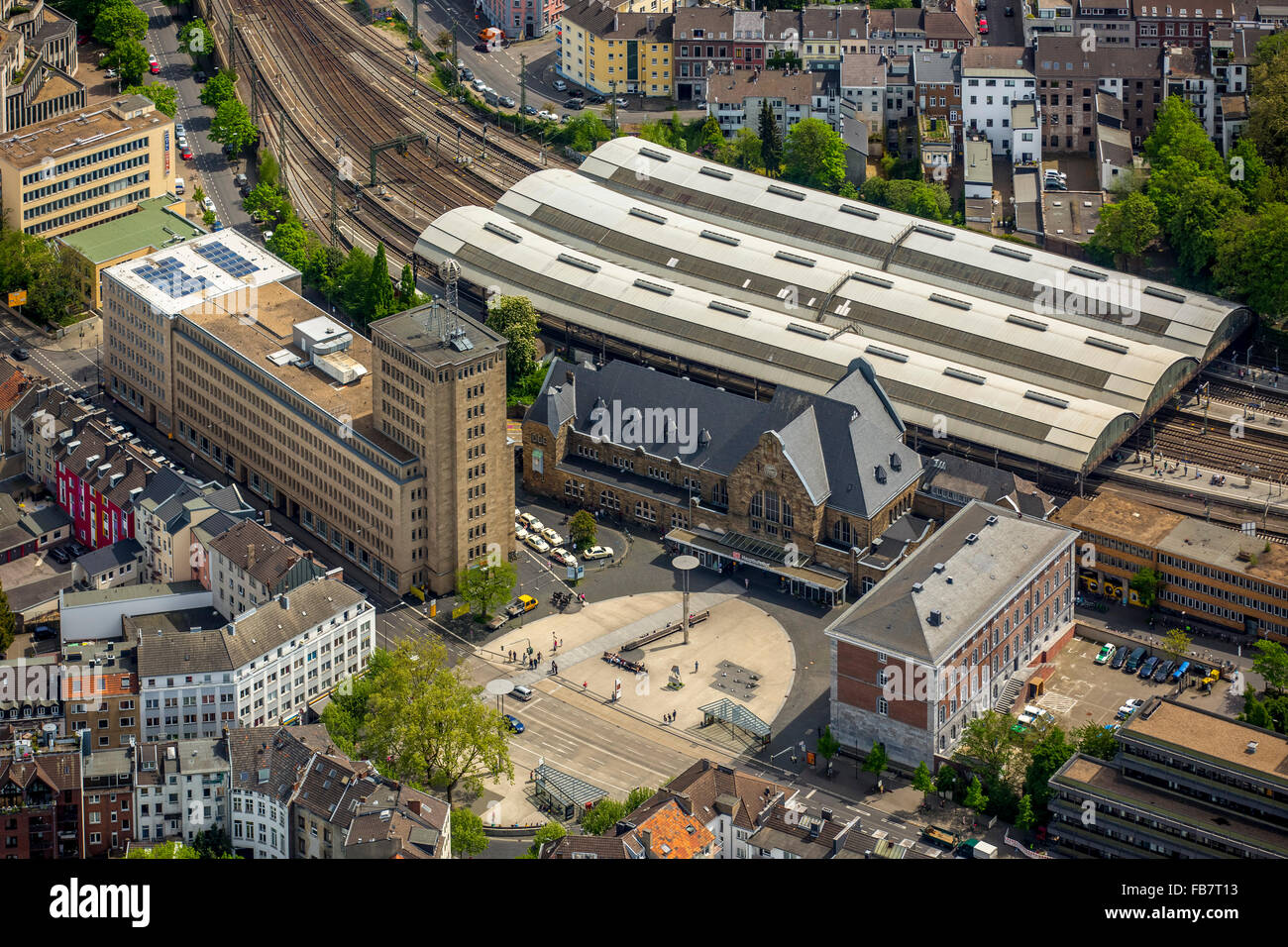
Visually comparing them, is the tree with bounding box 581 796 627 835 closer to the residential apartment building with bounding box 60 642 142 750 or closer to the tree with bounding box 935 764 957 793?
the tree with bounding box 935 764 957 793

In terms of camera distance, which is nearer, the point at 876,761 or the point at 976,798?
the point at 976,798

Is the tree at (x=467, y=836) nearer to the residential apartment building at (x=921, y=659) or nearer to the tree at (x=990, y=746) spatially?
the residential apartment building at (x=921, y=659)

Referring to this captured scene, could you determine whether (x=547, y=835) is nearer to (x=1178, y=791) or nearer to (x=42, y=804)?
(x=42, y=804)

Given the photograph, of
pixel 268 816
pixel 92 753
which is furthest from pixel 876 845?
pixel 92 753

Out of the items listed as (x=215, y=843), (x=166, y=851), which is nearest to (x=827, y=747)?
(x=215, y=843)

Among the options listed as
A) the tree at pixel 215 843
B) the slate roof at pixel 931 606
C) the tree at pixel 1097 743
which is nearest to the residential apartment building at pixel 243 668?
the tree at pixel 215 843
